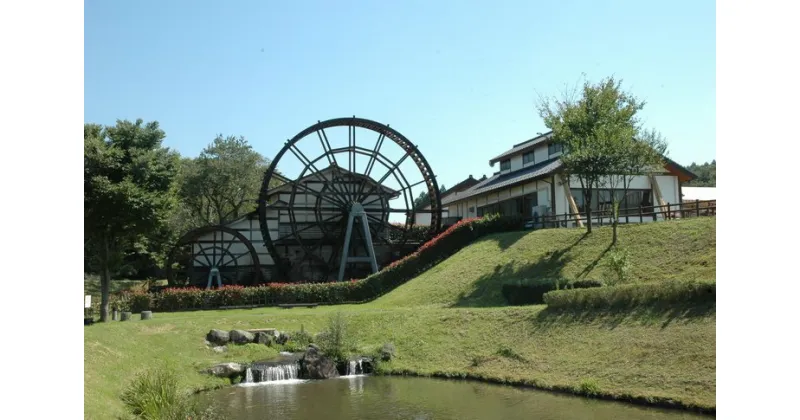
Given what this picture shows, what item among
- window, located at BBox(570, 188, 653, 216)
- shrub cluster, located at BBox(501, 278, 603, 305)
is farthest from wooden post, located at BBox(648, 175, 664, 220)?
shrub cluster, located at BBox(501, 278, 603, 305)

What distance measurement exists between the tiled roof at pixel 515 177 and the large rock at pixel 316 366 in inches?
670

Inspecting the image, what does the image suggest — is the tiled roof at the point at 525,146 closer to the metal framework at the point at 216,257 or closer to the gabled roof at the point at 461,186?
the gabled roof at the point at 461,186

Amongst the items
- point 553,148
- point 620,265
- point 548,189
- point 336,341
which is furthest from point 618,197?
point 336,341

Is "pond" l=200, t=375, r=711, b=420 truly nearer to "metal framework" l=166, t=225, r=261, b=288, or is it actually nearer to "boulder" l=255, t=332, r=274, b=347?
"boulder" l=255, t=332, r=274, b=347

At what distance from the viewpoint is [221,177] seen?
47469 mm

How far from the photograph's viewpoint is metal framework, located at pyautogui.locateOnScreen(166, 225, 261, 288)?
35000 mm

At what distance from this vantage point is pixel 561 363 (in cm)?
1670

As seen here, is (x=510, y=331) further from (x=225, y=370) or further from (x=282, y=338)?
(x=225, y=370)

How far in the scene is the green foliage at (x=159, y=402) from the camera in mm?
11281

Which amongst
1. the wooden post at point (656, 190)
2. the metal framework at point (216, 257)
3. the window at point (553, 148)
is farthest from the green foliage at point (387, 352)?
the wooden post at point (656, 190)
